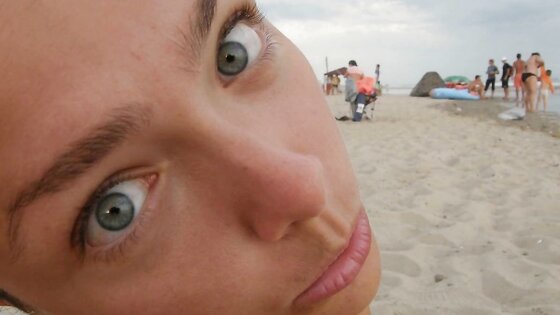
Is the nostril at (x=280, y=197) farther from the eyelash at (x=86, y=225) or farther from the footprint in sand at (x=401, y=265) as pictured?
the footprint in sand at (x=401, y=265)

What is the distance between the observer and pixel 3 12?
2.64ft

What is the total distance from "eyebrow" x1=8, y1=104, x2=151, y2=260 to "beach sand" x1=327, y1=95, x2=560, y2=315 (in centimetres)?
183

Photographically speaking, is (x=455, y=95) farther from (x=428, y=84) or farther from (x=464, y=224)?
(x=464, y=224)

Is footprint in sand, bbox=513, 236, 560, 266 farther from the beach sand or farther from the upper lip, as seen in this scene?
the upper lip

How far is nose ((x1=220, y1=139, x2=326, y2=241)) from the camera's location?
0.90 meters

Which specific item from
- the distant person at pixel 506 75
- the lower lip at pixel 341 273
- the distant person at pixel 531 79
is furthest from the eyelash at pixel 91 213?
the distant person at pixel 506 75

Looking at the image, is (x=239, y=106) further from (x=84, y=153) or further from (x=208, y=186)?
(x=84, y=153)

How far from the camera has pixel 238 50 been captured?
1.06 meters

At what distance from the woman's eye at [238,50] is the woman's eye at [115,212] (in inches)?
11.6

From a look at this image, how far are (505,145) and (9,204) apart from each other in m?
7.24

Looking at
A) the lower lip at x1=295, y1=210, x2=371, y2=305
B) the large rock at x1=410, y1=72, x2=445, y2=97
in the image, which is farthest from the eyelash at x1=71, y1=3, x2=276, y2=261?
the large rock at x1=410, y1=72, x2=445, y2=97

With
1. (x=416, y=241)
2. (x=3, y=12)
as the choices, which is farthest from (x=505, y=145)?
(x=3, y=12)

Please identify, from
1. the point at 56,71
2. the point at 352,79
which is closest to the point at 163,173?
the point at 56,71

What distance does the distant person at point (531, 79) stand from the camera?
12727 mm
